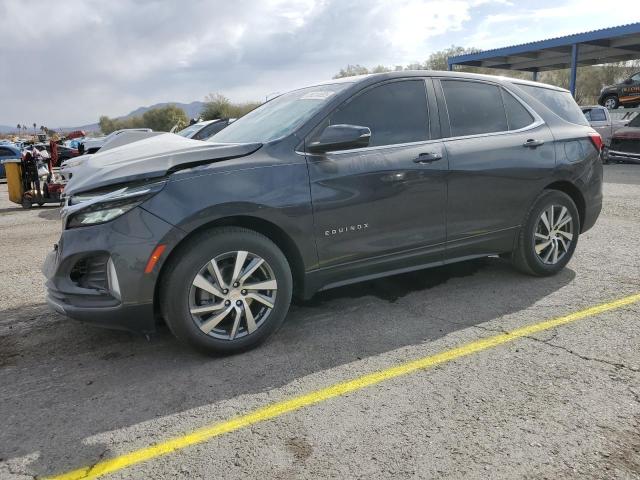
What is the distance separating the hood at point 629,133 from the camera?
1451cm

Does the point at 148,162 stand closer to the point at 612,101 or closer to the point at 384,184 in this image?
the point at 384,184

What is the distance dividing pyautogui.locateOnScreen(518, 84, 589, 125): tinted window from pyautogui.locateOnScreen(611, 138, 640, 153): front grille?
37.3 ft

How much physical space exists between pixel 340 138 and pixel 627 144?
14.4 m

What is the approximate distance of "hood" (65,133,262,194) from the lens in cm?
319

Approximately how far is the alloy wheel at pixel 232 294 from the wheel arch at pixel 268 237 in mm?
206

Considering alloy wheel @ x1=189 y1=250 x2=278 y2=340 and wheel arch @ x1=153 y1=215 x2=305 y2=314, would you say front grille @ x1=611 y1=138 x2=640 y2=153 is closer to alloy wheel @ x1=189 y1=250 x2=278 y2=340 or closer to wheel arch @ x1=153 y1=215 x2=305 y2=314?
wheel arch @ x1=153 y1=215 x2=305 y2=314

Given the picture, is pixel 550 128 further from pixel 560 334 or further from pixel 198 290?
pixel 198 290

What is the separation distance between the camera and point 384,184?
382cm

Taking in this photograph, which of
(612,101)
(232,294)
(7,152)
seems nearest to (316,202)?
(232,294)

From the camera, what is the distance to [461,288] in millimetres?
4711

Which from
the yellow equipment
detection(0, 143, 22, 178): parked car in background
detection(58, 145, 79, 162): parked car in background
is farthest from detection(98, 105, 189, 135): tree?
the yellow equipment

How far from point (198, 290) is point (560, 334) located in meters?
2.49

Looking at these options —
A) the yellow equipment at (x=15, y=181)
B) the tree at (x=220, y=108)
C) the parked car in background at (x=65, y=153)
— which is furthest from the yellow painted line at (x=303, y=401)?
the tree at (x=220, y=108)

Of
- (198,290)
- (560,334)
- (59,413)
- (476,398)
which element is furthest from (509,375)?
(59,413)
